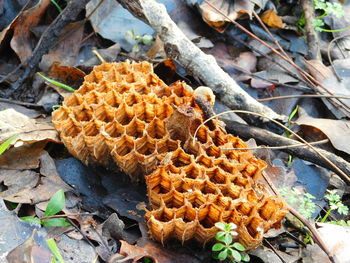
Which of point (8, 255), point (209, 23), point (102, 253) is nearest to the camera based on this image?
point (8, 255)

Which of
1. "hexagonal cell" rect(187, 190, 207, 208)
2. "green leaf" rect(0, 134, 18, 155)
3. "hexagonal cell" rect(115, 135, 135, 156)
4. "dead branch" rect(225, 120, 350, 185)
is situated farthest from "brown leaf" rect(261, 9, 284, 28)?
"green leaf" rect(0, 134, 18, 155)

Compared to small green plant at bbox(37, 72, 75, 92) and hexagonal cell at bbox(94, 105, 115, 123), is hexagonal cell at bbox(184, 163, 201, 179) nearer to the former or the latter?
hexagonal cell at bbox(94, 105, 115, 123)

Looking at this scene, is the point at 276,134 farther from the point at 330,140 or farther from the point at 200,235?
the point at 200,235

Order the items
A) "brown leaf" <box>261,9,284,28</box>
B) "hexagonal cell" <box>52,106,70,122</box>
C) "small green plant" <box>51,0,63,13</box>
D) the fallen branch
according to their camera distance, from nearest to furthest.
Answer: "hexagonal cell" <box>52,106,70,122</box>, the fallen branch, "small green plant" <box>51,0,63,13</box>, "brown leaf" <box>261,9,284,28</box>

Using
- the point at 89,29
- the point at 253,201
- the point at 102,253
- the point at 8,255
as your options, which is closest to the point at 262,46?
the point at 89,29

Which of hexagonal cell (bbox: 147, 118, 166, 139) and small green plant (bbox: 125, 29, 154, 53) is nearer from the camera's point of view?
hexagonal cell (bbox: 147, 118, 166, 139)

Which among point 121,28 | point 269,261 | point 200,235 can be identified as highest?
point 121,28

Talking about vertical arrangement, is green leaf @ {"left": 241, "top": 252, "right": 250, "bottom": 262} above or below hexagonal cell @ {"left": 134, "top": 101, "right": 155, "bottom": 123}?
below
